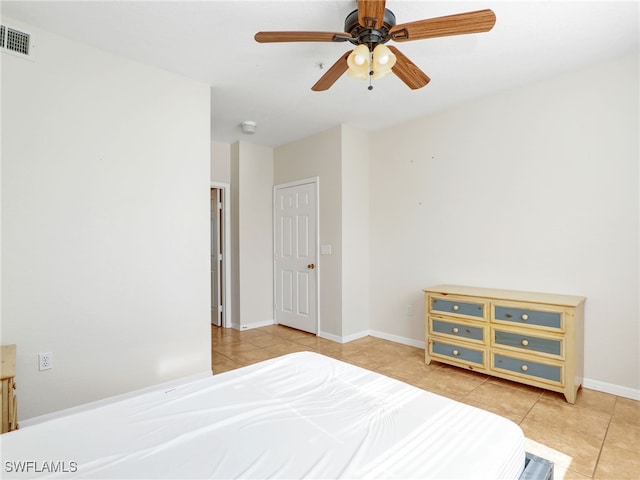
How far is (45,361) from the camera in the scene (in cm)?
222

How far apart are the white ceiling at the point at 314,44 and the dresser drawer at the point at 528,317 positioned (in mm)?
1996

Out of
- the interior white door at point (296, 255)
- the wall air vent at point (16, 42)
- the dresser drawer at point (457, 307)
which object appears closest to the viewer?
the wall air vent at point (16, 42)

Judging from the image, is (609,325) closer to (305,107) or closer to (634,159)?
(634,159)

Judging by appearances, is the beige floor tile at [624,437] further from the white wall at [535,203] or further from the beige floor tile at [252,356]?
the beige floor tile at [252,356]

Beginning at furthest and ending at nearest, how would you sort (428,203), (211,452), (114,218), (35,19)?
(428,203), (114,218), (35,19), (211,452)

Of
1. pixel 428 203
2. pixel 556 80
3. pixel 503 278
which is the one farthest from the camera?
pixel 428 203

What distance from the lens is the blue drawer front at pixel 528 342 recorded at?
258 centimetres

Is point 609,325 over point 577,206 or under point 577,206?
under

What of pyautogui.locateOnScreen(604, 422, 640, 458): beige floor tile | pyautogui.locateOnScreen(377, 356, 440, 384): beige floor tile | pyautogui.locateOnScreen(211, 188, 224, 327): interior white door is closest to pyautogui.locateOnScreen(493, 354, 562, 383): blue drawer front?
pyautogui.locateOnScreen(604, 422, 640, 458): beige floor tile

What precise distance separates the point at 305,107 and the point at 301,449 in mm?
3234

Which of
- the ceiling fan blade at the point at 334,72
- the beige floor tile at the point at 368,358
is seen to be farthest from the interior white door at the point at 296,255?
the ceiling fan blade at the point at 334,72

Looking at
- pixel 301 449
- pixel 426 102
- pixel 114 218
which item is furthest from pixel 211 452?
pixel 426 102

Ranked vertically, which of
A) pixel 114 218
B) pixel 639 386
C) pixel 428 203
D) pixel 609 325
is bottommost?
pixel 639 386

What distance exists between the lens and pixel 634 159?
2.55 meters
